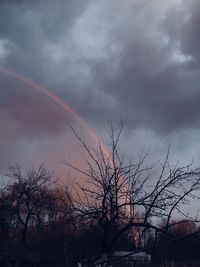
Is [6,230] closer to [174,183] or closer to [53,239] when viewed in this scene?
[53,239]

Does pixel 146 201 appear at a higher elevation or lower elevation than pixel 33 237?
lower

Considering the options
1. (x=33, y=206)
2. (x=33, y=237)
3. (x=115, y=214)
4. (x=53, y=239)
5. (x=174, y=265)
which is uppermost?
(x=33, y=206)

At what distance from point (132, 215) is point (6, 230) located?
2213cm

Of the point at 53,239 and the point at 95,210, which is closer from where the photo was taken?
the point at 95,210

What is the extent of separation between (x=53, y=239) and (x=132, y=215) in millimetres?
10247

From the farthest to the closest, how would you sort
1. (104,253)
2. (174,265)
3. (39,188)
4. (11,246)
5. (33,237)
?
(39,188) < (11,246) < (33,237) < (174,265) < (104,253)

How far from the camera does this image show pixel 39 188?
31328 mm

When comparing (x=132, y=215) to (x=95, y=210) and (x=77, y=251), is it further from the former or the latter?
(x=77, y=251)

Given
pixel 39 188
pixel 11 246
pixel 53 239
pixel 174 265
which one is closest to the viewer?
pixel 174 265

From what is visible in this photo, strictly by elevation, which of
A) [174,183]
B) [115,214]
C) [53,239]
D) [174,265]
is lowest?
[174,265]

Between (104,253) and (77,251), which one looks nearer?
(104,253)

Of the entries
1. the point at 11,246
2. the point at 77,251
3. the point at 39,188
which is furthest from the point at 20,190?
the point at 77,251

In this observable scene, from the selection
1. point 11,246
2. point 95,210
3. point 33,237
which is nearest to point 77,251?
point 95,210

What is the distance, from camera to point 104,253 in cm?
914
